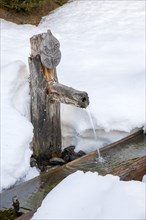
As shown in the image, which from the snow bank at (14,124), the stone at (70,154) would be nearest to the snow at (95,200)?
the snow bank at (14,124)

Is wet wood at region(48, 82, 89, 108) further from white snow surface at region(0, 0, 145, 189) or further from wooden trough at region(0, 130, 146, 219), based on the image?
wooden trough at region(0, 130, 146, 219)

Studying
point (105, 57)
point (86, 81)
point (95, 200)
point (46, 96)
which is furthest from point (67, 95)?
point (95, 200)

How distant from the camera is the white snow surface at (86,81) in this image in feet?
14.5

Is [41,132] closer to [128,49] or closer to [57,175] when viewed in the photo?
[57,175]

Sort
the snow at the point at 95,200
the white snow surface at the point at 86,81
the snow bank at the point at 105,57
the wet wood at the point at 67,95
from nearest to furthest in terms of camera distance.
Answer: the snow at the point at 95,200 < the wet wood at the point at 67,95 < the white snow surface at the point at 86,81 < the snow bank at the point at 105,57

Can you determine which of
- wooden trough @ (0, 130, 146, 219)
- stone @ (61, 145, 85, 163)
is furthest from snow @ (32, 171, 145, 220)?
stone @ (61, 145, 85, 163)

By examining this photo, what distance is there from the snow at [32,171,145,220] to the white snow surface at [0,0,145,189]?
2.61 m

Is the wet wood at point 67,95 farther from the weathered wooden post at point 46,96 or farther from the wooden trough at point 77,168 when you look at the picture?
the wooden trough at point 77,168

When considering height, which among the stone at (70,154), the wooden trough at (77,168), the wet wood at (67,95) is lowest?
the stone at (70,154)

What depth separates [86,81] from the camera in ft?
17.9

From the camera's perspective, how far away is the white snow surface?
443cm

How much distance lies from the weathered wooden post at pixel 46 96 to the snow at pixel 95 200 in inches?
96.1

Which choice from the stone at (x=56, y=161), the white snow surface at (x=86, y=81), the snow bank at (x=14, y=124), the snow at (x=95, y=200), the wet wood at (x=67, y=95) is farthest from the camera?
the stone at (x=56, y=161)

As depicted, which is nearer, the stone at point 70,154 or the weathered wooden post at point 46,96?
the weathered wooden post at point 46,96
